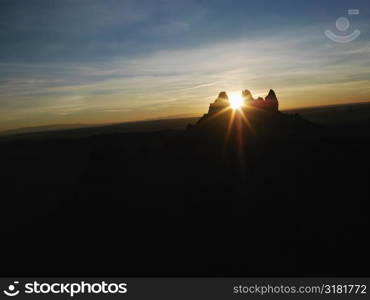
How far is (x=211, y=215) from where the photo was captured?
29188 mm

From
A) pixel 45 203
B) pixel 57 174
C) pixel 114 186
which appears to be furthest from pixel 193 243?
pixel 57 174

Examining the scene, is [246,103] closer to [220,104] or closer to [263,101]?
[263,101]

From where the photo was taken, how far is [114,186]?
37250 millimetres

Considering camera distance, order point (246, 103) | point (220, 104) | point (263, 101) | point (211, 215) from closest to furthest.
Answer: point (211, 215), point (220, 104), point (246, 103), point (263, 101)

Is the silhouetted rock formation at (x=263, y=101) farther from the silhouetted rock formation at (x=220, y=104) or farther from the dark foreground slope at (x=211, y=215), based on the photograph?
the dark foreground slope at (x=211, y=215)

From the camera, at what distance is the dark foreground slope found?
23.4 m

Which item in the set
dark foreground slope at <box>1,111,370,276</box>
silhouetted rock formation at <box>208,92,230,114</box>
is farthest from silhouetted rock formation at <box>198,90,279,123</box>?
dark foreground slope at <box>1,111,370,276</box>

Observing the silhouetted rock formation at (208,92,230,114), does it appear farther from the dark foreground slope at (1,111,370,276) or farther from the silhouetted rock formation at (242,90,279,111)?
the dark foreground slope at (1,111,370,276)

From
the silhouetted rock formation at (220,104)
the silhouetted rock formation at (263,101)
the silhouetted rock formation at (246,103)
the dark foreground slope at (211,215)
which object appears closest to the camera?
the dark foreground slope at (211,215)

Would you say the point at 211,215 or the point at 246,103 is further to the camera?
the point at 246,103

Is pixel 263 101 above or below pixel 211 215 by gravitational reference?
above

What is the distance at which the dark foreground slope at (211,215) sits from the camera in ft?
76.9

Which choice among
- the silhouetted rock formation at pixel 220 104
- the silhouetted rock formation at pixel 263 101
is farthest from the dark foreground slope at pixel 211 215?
the silhouetted rock formation at pixel 263 101

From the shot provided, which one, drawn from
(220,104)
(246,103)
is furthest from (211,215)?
(246,103)
